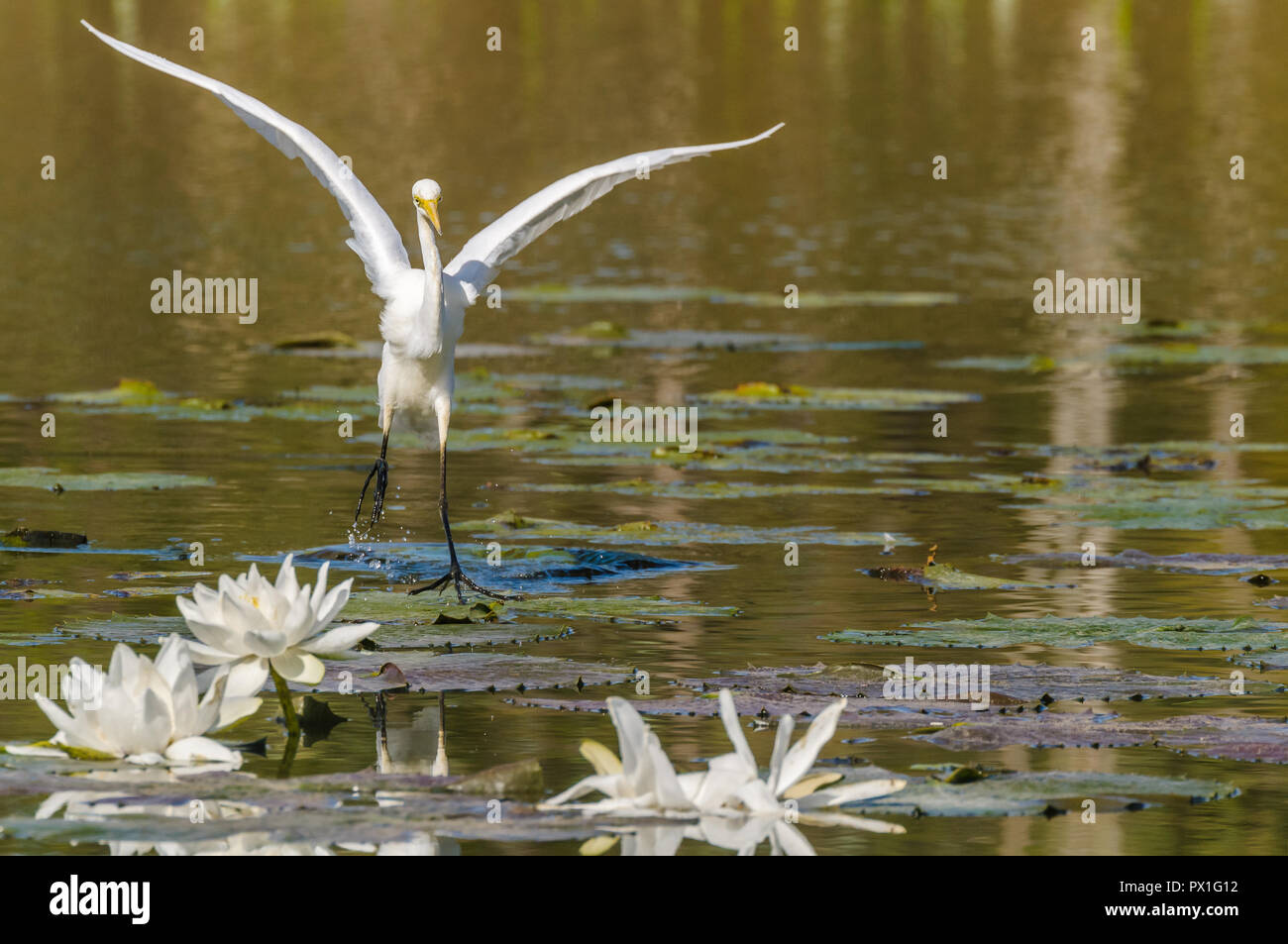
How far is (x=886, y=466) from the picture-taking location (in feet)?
48.4

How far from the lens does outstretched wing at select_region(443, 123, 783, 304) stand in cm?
1127

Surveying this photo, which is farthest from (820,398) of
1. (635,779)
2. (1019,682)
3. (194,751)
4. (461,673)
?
(635,779)

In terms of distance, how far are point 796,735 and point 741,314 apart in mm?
16630

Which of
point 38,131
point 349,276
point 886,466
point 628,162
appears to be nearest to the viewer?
point 628,162

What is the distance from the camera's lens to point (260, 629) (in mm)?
7051

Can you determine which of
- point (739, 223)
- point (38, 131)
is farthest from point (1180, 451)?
point (38, 131)

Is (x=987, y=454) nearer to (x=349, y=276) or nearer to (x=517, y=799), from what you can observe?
(x=517, y=799)

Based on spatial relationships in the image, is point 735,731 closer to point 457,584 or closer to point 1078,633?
point 1078,633

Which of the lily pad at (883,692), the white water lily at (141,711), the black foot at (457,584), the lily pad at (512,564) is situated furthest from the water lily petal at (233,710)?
the lily pad at (512,564)

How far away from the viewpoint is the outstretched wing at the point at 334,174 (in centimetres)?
1109

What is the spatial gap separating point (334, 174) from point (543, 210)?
1.04 m

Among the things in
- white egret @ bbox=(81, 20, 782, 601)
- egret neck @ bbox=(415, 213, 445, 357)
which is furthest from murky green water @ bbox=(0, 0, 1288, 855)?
egret neck @ bbox=(415, 213, 445, 357)

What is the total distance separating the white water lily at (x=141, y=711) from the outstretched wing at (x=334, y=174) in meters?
4.56
